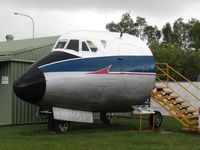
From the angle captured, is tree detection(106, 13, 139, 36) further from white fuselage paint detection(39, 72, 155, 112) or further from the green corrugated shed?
white fuselage paint detection(39, 72, 155, 112)

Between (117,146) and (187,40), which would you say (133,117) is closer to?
(117,146)

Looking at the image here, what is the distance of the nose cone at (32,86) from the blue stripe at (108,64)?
0.39 meters

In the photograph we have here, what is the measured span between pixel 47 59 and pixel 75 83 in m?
1.53

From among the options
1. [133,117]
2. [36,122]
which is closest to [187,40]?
[133,117]

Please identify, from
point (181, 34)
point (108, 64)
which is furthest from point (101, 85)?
point (181, 34)

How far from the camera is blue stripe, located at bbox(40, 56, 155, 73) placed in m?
17.8

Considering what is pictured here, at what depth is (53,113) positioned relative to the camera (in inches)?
712

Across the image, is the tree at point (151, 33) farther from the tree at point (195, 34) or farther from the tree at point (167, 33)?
the tree at point (195, 34)

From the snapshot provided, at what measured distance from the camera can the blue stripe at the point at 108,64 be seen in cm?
1778

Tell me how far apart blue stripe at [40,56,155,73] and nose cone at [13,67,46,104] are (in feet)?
1.28

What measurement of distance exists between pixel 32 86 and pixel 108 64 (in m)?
3.48

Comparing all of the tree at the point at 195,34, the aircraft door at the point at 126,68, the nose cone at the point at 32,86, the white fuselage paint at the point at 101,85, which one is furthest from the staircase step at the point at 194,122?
the tree at the point at 195,34

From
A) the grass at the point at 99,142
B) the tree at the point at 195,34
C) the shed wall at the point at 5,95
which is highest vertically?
the tree at the point at 195,34

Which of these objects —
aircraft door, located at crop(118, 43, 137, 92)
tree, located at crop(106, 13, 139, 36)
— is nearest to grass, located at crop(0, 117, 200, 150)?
aircraft door, located at crop(118, 43, 137, 92)
